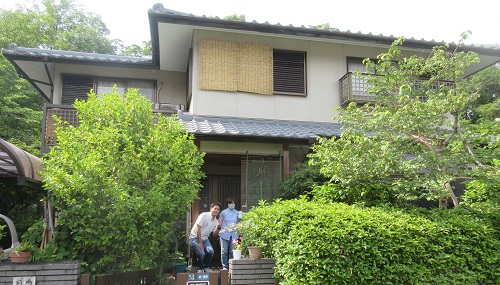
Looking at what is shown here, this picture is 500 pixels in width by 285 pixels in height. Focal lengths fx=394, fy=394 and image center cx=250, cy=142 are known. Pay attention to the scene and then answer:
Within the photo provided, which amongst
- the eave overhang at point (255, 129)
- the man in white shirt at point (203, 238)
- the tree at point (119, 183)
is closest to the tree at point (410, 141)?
the eave overhang at point (255, 129)

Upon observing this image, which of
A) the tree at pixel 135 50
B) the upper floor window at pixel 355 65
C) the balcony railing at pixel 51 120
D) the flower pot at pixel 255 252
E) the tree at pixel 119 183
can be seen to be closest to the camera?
the tree at pixel 119 183

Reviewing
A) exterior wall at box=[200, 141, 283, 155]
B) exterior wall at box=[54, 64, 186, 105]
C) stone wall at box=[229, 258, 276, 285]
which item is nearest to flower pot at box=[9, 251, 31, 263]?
stone wall at box=[229, 258, 276, 285]

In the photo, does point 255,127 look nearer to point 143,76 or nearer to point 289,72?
point 289,72

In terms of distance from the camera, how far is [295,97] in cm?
1144

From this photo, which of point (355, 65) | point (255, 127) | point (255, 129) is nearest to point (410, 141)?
point (255, 129)

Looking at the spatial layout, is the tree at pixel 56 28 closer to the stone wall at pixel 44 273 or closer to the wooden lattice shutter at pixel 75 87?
the wooden lattice shutter at pixel 75 87

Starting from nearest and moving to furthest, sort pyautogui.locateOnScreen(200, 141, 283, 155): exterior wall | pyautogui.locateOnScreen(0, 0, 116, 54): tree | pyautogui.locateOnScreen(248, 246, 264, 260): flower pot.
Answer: pyautogui.locateOnScreen(248, 246, 264, 260): flower pot, pyautogui.locateOnScreen(200, 141, 283, 155): exterior wall, pyautogui.locateOnScreen(0, 0, 116, 54): tree

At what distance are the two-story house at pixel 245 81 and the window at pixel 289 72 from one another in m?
0.03

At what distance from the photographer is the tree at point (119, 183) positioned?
5277 millimetres

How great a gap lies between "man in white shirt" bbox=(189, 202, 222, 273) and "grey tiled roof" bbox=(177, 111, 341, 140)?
183cm

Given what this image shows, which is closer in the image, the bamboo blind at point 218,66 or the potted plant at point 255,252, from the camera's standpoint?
the potted plant at point 255,252

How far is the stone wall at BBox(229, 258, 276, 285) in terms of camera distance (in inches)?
226

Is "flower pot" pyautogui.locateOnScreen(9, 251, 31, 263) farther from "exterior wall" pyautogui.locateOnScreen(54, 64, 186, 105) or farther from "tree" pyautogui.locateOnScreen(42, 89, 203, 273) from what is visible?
"exterior wall" pyautogui.locateOnScreen(54, 64, 186, 105)

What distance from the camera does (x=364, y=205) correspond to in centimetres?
671
